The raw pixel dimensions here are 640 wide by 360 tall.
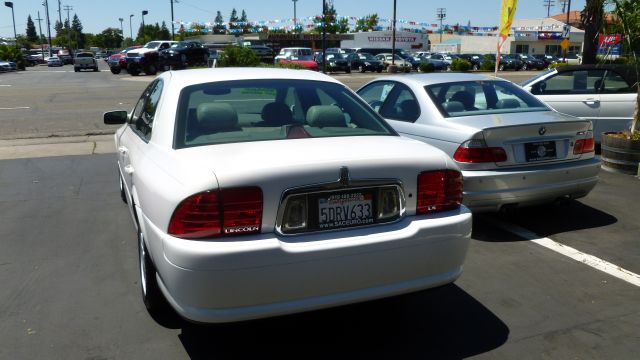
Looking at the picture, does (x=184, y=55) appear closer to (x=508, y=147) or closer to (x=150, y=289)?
(x=508, y=147)

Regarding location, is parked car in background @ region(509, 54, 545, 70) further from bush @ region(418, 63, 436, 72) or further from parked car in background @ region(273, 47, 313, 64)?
parked car in background @ region(273, 47, 313, 64)

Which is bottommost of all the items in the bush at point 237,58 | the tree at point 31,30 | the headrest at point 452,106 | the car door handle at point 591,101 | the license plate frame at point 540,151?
the license plate frame at point 540,151

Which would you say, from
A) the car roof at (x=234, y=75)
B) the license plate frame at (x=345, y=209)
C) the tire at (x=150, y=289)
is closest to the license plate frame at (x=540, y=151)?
the car roof at (x=234, y=75)

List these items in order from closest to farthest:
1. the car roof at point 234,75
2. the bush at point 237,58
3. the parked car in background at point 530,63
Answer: the car roof at point 234,75
the bush at point 237,58
the parked car in background at point 530,63

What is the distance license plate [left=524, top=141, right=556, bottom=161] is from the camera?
529 cm

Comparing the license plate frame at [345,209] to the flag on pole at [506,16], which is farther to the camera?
the flag on pole at [506,16]

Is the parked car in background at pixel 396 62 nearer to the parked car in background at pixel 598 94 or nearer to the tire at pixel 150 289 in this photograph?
the parked car in background at pixel 598 94

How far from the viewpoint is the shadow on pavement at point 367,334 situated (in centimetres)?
332

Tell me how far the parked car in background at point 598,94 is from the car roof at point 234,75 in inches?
235

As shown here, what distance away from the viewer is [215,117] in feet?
11.8

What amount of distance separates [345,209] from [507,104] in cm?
383

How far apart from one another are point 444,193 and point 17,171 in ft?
23.3

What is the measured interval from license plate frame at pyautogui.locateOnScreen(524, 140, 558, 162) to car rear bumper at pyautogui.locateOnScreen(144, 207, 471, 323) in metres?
2.43

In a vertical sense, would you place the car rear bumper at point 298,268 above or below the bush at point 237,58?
below
